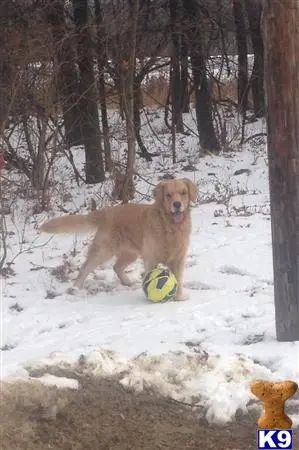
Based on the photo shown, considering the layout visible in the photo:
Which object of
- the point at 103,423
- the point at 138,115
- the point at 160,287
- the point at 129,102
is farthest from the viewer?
the point at 138,115

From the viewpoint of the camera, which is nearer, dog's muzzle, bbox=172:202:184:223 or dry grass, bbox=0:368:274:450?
dry grass, bbox=0:368:274:450

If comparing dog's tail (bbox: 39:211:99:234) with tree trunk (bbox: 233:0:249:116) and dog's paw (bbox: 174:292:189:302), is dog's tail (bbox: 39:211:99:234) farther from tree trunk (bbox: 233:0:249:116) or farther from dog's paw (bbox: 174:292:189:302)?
tree trunk (bbox: 233:0:249:116)

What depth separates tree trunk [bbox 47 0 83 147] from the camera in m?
10.0

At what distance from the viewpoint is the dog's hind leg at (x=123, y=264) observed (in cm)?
679

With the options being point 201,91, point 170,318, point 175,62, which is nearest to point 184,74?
point 201,91

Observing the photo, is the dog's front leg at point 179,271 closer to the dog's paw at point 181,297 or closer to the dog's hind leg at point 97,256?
the dog's paw at point 181,297

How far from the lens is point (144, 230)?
651cm

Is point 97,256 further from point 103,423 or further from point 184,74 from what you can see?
point 184,74

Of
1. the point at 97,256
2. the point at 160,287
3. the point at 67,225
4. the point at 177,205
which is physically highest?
the point at 177,205

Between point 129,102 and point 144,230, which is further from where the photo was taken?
point 129,102

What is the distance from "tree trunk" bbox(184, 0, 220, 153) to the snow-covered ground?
5.84 metres

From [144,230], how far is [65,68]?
4901mm

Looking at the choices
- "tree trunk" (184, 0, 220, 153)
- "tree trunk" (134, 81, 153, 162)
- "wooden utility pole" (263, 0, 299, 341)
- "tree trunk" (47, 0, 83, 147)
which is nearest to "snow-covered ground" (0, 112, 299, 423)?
"wooden utility pole" (263, 0, 299, 341)

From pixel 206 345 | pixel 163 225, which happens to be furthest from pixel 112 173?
pixel 206 345
